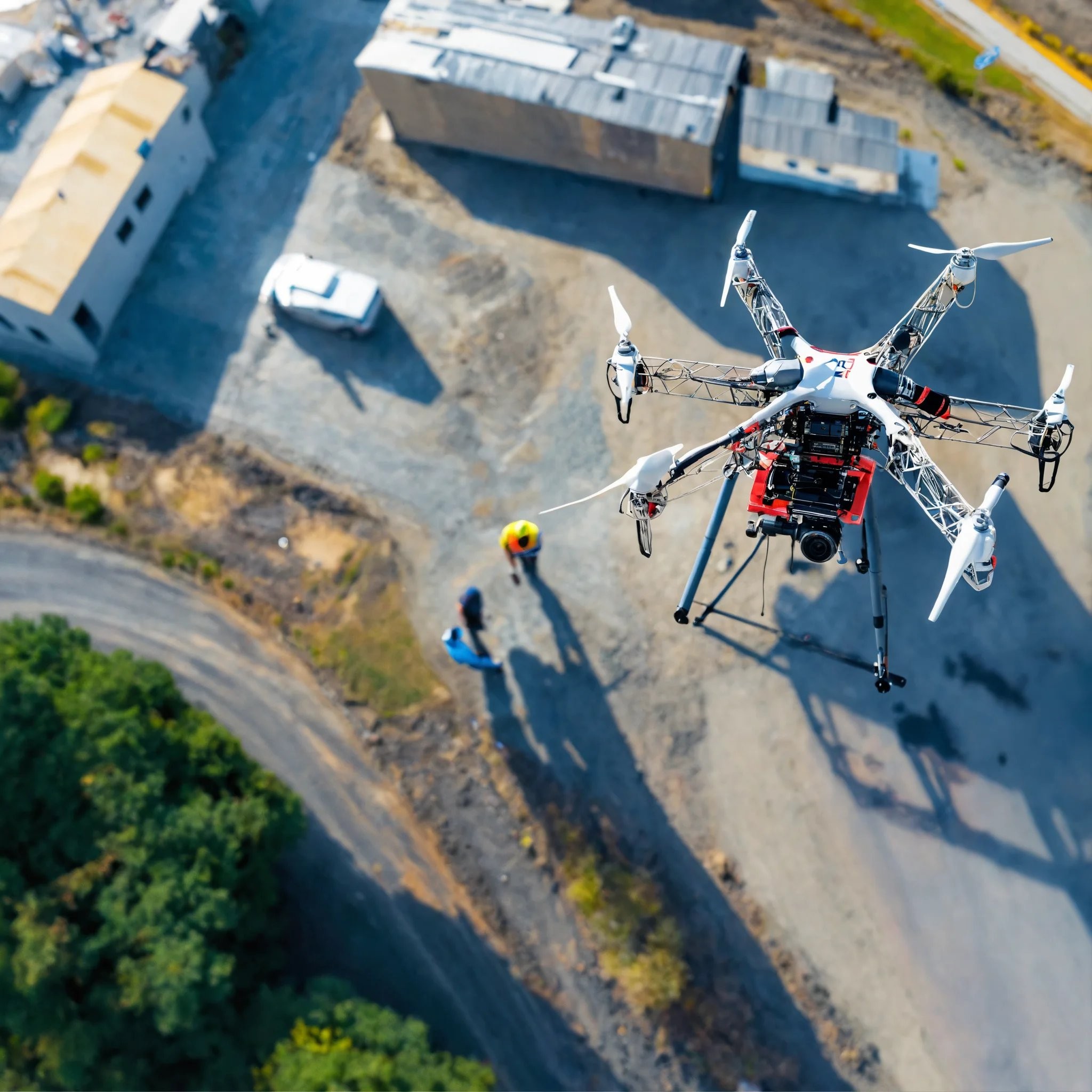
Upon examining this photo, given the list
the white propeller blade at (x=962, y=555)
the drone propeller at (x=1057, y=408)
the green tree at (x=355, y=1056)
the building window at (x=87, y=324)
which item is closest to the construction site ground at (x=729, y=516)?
the building window at (x=87, y=324)

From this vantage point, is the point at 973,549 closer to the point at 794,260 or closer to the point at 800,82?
the point at 794,260

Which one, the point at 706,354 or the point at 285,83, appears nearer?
the point at 706,354

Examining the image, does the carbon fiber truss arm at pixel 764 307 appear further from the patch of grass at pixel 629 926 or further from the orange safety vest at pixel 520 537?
the patch of grass at pixel 629 926

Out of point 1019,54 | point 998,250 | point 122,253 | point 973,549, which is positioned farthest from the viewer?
point 1019,54

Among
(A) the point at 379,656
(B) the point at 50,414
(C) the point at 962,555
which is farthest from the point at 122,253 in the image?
(C) the point at 962,555

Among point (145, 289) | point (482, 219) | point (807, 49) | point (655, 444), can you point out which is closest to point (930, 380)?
point (655, 444)

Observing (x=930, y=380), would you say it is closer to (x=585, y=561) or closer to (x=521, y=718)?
(x=585, y=561)
